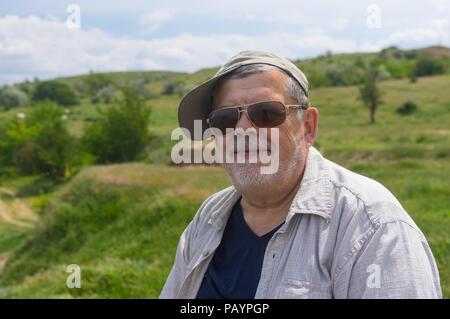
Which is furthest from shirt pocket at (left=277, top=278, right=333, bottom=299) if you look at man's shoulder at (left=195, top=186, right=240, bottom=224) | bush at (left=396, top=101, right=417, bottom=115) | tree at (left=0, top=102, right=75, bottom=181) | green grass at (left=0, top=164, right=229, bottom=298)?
bush at (left=396, top=101, right=417, bottom=115)

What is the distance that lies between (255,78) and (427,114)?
4174 centimetres

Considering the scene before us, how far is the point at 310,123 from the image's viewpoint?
260cm

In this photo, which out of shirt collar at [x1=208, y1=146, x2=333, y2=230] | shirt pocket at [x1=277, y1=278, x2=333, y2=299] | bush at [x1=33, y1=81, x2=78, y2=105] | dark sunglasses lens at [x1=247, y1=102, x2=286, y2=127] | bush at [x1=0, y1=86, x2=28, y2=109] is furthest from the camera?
bush at [x1=33, y1=81, x2=78, y2=105]

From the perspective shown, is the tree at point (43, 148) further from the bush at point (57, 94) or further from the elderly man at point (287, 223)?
the elderly man at point (287, 223)

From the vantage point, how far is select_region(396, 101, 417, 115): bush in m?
41.1

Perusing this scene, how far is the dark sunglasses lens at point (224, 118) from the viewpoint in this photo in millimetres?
2396

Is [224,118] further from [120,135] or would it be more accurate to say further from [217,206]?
[120,135]

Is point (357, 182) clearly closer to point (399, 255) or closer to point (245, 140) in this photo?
point (399, 255)

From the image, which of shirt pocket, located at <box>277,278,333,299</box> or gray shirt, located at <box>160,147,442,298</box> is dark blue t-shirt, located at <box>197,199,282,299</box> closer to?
gray shirt, located at <box>160,147,442,298</box>

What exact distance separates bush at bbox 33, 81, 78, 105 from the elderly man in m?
81.2

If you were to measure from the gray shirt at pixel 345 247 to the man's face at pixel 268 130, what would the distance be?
125 mm

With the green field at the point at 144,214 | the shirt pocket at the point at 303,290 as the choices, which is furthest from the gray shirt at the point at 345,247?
the green field at the point at 144,214

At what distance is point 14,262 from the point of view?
1919 cm

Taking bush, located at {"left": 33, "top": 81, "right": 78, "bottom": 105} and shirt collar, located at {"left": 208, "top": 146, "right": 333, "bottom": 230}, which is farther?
bush, located at {"left": 33, "top": 81, "right": 78, "bottom": 105}
